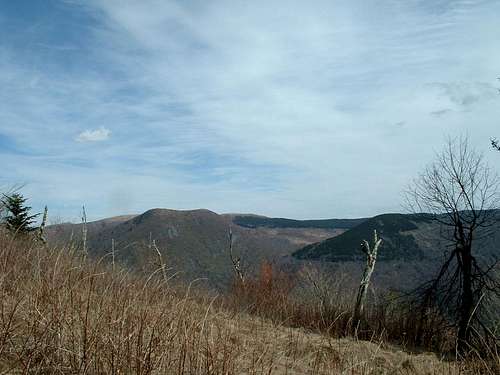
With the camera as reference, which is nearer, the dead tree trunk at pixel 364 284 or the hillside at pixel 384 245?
the dead tree trunk at pixel 364 284

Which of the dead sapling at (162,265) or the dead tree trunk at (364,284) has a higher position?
the dead sapling at (162,265)

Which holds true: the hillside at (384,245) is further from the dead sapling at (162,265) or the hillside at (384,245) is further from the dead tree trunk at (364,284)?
the dead sapling at (162,265)

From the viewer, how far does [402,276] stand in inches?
3807

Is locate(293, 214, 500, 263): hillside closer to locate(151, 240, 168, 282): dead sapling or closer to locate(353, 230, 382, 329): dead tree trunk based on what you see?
locate(353, 230, 382, 329): dead tree trunk

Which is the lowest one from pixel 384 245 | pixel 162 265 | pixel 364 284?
pixel 384 245

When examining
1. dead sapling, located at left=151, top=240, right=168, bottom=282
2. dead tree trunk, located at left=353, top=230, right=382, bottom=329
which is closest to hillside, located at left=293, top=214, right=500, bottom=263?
dead tree trunk, located at left=353, top=230, right=382, bottom=329

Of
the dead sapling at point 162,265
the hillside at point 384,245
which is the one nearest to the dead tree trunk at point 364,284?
the dead sapling at point 162,265

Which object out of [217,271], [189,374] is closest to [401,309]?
[189,374]

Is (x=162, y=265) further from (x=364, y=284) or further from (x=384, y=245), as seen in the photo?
(x=384, y=245)

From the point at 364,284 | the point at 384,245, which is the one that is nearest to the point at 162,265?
the point at 364,284

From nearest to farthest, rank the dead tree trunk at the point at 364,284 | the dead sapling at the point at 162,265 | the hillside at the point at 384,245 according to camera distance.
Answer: the dead sapling at the point at 162,265, the dead tree trunk at the point at 364,284, the hillside at the point at 384,245

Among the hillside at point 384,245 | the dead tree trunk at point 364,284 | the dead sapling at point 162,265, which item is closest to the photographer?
the dead sapling at point 162,265

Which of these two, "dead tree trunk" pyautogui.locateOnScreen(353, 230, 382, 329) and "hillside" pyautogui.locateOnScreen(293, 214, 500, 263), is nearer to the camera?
"dead tree trunk" pyautogui.locateOnScreen(353, 230, 382, 329)

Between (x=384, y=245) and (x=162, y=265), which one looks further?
(x=384, y=245)
